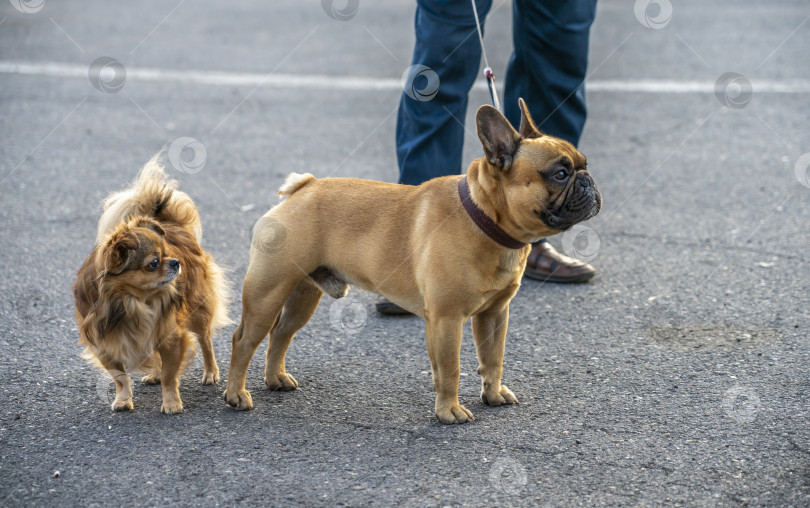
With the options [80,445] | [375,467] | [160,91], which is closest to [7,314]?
[80,445]

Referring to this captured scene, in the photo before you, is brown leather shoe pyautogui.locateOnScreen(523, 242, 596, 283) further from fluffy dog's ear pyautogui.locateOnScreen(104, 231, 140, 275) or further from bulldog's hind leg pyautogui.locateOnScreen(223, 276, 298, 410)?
fluffy dog's ear pyautogui.locateOnScreen(104, 231, 140, 275)

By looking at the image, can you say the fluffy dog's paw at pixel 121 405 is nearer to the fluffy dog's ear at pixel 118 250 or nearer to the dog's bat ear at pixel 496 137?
the fluffy dog's ear at pixel 118 250

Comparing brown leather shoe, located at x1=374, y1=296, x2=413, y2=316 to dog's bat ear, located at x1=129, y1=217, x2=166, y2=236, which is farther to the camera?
brown leather shoe, located at x1=374, y1=296, x2=413, y2=316

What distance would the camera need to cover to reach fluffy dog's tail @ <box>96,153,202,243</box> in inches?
136

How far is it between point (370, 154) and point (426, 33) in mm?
2640

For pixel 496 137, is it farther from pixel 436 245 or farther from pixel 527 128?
pixel 436 245

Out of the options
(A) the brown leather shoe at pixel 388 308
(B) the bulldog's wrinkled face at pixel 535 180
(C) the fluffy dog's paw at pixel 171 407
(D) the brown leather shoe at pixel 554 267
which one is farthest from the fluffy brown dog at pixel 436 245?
(D) the brown leather shoe at pixel 554 267

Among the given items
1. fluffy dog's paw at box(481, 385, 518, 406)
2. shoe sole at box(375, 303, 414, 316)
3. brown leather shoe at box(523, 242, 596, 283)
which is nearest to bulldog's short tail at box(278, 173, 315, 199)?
shoe sole at box(375, 303, 414, 316)

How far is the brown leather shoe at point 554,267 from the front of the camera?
15.0 ft

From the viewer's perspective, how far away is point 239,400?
3309 millimetres

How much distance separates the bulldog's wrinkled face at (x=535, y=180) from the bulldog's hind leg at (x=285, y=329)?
3.06ft

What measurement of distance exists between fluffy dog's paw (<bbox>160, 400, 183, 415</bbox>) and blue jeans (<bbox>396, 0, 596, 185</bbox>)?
64.3 inches

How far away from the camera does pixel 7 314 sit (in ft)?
13.6

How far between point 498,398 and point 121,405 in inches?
57.8
